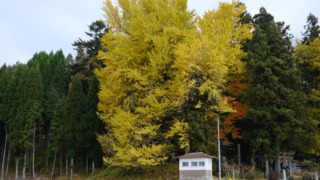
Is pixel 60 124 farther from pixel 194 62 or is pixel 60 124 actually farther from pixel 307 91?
pixel 307 91

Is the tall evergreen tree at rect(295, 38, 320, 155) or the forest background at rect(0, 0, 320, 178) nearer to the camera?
the forest background at rect(0, 0, 320, 178)

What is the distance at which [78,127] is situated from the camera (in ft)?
97.7

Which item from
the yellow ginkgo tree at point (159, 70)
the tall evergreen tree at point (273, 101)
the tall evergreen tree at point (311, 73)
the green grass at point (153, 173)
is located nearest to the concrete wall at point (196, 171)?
the yellow ginkgo tree at point (159, 70)

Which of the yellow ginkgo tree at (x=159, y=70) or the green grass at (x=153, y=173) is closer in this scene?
the yellow ginkgo tree at (x=159, y=70)

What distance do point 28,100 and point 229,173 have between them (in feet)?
76.2

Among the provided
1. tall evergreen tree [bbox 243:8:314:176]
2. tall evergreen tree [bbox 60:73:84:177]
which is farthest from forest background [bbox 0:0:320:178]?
tall evergreen tree [bbox 60:73:84:177]

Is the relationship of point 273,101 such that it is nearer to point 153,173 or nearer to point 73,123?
point 153,173

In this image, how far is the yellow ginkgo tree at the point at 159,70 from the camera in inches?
711

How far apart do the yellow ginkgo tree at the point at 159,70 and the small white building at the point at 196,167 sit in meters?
1.06

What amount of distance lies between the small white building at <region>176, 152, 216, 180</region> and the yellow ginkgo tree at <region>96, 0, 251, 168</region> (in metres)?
1.06

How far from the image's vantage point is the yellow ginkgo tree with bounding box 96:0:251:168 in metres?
18.0

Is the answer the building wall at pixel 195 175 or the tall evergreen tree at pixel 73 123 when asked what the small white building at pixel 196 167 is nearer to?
the building wall at pixel 195 175

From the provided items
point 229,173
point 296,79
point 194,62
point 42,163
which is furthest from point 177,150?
point 42,163

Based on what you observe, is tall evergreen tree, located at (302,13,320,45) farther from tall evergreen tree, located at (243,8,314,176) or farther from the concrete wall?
the concrete wall
